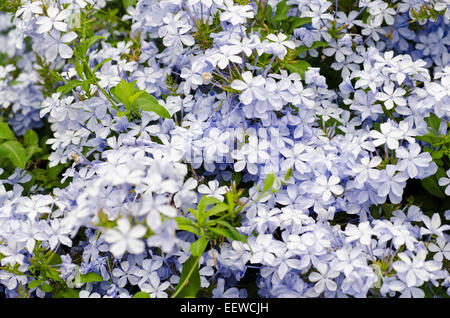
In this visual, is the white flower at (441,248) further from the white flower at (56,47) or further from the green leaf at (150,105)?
the white flower at (56,47)

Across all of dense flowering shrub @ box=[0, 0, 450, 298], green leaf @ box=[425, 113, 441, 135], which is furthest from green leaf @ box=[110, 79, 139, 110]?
green leaf @ box=[425, 113, 441, 135]

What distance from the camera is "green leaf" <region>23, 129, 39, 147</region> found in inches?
80.3

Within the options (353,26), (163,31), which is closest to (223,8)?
(163,31)

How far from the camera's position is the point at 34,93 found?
219 centimetres

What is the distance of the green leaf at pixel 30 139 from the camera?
80.3 inches

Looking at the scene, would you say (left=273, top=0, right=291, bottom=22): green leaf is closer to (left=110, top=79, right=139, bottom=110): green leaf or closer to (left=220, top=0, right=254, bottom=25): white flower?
(left=220, top=0, right=254, bottom=25): white flower

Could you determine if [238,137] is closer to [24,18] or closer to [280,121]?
[280,121]

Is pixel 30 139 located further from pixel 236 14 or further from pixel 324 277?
pixel 324 277

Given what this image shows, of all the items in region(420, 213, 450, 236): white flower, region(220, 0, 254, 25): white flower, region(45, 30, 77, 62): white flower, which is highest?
region(220, 0, 254, 25): white flower

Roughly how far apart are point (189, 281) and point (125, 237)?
14.3 inches

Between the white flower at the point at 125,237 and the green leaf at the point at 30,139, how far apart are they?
1088 millimetres

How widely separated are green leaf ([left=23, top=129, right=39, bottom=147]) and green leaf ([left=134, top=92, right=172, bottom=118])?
629 millimetres

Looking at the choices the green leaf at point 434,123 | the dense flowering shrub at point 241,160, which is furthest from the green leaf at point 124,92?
the green leaf at point 434,123

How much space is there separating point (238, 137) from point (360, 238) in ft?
1.56
